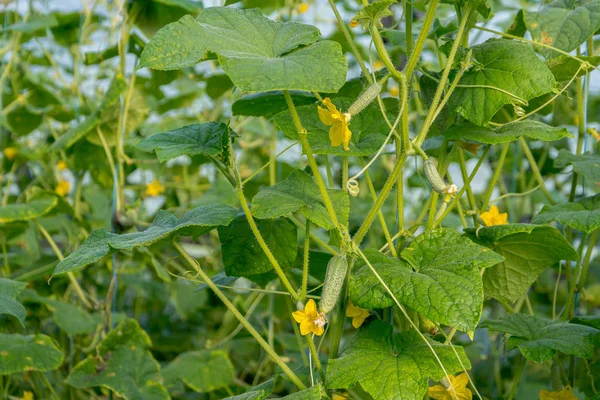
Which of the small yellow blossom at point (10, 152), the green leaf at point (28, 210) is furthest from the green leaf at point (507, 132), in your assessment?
the small yellow blossom at point (10, 152)

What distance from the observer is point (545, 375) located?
194 centimetres

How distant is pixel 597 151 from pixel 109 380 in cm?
101

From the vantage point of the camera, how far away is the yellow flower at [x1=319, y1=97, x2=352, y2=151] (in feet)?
2.69

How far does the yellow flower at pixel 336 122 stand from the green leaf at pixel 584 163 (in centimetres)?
52

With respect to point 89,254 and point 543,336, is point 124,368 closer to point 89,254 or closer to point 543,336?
point 89,254

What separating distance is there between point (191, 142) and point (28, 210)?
75 centimetres

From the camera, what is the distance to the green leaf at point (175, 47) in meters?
0.76

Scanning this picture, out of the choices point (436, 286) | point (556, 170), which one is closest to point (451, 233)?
point (436, 286)

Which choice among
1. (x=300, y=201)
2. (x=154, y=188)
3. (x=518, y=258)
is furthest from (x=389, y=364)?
(x=154, y=188)

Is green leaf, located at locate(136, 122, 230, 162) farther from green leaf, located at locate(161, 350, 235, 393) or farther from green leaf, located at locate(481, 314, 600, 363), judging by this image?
green leaf, located at locate(161, 350, 235, 393)

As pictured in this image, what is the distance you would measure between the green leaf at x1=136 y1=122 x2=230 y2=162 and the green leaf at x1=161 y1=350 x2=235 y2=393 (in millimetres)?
740

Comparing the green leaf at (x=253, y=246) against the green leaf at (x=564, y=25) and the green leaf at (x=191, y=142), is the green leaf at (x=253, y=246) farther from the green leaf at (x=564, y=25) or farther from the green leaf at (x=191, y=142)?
the green leaf at (x=564, y=25)

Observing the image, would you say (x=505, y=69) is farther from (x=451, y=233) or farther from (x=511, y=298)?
(x=511, y=298)

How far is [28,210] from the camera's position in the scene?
1.54 meters
